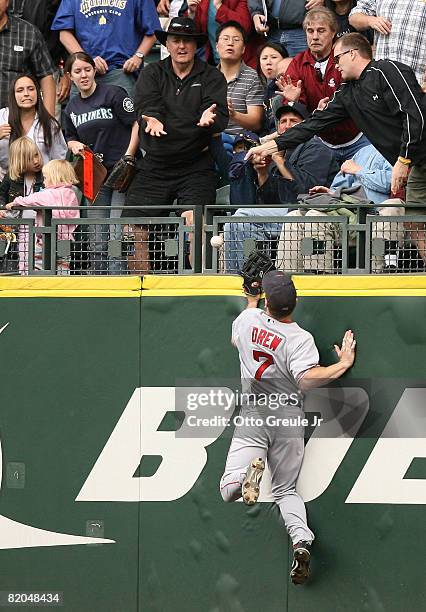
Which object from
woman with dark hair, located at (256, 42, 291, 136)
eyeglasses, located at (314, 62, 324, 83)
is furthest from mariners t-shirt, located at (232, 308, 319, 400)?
woman with dark hair, located at (256, 42, 291, 136)

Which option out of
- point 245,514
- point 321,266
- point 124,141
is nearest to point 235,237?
point 321,266

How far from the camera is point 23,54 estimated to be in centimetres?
1167

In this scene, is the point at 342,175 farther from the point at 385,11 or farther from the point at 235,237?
the point at 385,11

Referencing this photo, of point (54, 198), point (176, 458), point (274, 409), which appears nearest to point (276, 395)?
point (274, 409)

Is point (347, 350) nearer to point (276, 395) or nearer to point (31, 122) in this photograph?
point (276, 395)

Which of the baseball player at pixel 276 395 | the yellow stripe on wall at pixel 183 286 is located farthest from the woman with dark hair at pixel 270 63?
the baseball player at pixel 276 395

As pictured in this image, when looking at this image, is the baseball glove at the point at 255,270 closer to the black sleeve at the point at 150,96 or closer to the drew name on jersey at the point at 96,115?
the black sleeve at the point at 150,96

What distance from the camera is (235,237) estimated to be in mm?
8641

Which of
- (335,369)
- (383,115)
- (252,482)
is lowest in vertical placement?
(252,482)

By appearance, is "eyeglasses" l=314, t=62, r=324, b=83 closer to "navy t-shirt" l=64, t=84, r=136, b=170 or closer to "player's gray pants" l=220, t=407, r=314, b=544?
"navy t-shirt" l=64, t=84, r=136, b=170

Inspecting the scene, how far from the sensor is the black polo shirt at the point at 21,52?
11.6m

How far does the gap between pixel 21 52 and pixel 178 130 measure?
2586mm

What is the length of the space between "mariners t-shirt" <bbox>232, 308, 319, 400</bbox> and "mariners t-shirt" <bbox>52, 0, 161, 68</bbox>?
4.42m

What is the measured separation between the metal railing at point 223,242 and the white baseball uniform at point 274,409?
0.58m
